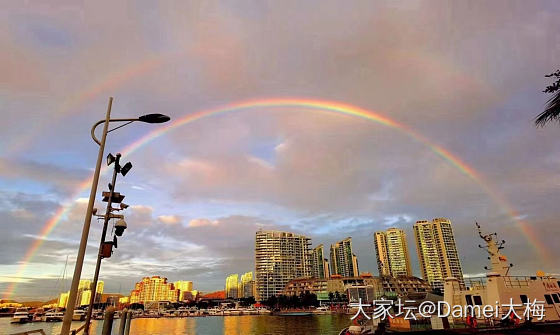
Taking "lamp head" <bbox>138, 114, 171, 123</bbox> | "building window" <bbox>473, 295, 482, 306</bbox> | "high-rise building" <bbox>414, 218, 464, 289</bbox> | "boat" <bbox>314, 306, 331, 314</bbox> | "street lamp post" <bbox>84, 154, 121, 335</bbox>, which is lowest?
"boat" <bbox>314, 306, 331, 314</bbox>

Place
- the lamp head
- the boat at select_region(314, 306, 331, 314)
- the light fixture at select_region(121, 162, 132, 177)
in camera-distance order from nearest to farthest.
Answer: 1. the lamp head
2. the light fixture at select_region(121, 162, 132, 177)
3. the boat at select_region(314, 306, 331, 314)

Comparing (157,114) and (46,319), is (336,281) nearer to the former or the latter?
(46,319)

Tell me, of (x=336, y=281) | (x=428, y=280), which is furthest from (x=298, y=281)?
(x=428, y=280)

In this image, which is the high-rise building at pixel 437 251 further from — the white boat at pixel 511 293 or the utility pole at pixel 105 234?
the utility pole at pixel 105 234

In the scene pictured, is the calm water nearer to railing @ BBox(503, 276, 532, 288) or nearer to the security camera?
railing @ BBox(503, 276, 532, 288)

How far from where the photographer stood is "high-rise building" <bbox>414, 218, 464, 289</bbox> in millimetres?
176750

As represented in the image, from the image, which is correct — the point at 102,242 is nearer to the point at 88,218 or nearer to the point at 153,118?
the point at 88,218

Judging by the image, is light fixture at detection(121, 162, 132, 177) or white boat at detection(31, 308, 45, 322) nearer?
light fixture at detection(121, 162, 132, 177)

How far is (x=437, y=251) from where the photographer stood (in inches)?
7136

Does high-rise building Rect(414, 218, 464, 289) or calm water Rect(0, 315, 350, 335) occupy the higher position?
high-rise building Rect(414, 218, 464, 289)

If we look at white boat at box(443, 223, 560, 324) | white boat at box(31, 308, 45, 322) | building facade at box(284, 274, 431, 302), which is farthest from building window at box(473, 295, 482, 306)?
white boat at box(31, 308, 45, 322)

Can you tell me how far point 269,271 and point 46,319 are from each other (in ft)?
385

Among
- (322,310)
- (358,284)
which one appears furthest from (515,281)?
(358,284)

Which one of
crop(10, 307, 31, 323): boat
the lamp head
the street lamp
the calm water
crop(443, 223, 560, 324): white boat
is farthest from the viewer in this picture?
crop(10, 307, 31, 323): boat
